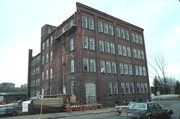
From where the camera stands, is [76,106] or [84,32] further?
[84,32]

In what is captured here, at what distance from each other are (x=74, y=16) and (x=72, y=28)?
2.02 m

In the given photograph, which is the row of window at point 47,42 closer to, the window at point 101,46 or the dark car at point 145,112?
the window at point 101,46

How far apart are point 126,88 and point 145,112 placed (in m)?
22.9

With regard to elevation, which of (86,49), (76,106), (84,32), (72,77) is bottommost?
(76,106)

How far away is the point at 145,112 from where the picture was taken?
11789 millimetres

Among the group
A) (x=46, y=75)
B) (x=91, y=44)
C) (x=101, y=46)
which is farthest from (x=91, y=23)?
(x=46, y=75)

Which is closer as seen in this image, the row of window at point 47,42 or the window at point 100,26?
the window at point 100,26

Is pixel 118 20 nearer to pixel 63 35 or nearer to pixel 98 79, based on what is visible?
pixel 63 35

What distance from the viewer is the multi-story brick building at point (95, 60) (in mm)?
28038

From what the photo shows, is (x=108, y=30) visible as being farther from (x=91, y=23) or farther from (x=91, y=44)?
(x=91, y=44)

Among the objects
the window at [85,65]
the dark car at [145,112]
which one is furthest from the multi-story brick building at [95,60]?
the dark car at [145,112]

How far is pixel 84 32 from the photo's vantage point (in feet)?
96.2

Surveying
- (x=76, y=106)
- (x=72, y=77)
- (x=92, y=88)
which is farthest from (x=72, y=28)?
(x=76, y=106)

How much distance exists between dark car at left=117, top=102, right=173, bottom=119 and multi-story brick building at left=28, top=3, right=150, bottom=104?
14598mm
